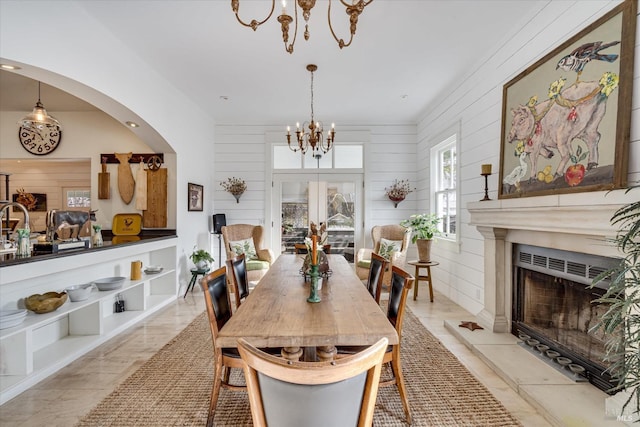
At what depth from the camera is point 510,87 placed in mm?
3061

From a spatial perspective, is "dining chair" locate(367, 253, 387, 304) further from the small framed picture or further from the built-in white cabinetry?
the small framed picture

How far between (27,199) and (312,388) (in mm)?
7935

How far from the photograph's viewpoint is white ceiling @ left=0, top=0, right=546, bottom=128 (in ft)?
9.16

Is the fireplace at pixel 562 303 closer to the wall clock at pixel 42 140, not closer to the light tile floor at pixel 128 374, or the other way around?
the light tile floor at pixel 128 374

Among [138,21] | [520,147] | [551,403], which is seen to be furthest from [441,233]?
[138,21]

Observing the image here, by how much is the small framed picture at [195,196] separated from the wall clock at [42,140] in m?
1.90

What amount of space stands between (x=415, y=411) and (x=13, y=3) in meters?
3.79

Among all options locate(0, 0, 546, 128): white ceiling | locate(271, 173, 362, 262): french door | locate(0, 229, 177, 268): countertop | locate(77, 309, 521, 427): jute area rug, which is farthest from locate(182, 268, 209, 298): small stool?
locate(0, 0, 546, 128): white ceiling

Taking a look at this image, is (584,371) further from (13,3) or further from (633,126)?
(13,3)

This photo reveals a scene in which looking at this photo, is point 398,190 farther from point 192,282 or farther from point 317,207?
point 192,282

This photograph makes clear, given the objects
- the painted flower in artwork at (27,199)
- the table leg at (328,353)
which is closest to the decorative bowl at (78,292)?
the table leg at (328,353)

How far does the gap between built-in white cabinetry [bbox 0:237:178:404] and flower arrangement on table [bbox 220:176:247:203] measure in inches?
72.0

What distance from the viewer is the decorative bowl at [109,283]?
3.22 meters

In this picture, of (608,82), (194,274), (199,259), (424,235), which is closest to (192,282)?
(194,274)
